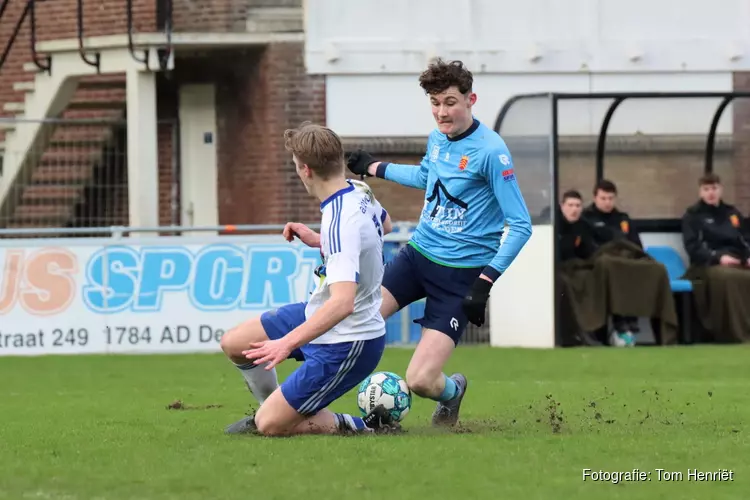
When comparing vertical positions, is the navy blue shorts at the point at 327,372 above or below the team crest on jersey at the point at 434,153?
below

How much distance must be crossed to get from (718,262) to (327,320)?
10818 mm

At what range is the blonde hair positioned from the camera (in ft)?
24.3

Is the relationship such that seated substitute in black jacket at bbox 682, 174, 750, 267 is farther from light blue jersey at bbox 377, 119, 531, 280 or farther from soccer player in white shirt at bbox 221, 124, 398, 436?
soccer player in white shirt at bbox 221, 124, 398, 436

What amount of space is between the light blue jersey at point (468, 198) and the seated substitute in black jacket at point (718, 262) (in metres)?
8.92

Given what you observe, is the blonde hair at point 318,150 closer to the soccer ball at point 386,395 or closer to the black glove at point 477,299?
the black glove at point 477,299

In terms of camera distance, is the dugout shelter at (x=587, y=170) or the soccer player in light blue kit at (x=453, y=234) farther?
the dugout shelter at (x=587, y=170)

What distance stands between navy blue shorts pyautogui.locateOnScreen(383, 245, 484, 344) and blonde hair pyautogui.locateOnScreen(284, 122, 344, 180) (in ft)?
3.98

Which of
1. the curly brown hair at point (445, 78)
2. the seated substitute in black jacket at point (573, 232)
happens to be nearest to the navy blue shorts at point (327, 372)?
the curly brown hair at point (445, 78)

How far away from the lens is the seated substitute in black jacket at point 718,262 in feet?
55.1

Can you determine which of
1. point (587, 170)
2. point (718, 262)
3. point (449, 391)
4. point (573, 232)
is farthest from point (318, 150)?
point (587, 170)

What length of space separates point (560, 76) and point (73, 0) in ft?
23.5

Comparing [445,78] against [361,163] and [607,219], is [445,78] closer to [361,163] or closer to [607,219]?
[361,163]

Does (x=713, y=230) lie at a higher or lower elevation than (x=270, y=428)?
higher

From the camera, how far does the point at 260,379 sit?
324 inches
